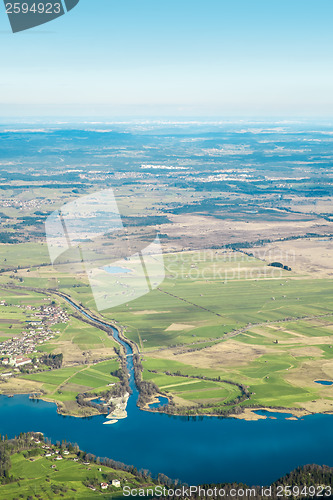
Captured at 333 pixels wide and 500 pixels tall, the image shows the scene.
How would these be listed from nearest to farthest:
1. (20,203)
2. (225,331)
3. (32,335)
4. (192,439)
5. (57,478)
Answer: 1. (57,478)
2. (192,439)
3. (32,335)
4. (225,331)
5. (20,203)

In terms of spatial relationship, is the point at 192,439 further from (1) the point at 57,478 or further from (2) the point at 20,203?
(2) the point at 20,203

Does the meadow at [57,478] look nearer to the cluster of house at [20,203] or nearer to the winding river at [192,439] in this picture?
the winding river at [192,439]

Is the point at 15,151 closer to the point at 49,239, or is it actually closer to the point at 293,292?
the point at 49,239

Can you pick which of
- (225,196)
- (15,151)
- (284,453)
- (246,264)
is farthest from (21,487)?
(15,151)

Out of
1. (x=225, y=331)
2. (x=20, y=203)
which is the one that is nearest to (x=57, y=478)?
(x=225, y=331)

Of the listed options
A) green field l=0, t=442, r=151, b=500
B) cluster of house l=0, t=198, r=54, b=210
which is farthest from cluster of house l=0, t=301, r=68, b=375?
cluster of house l=0, t=198, r=54, b=210

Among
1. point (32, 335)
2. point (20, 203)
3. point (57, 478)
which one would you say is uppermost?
point (20, 203)

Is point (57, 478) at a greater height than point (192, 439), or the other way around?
point (57, 478)
